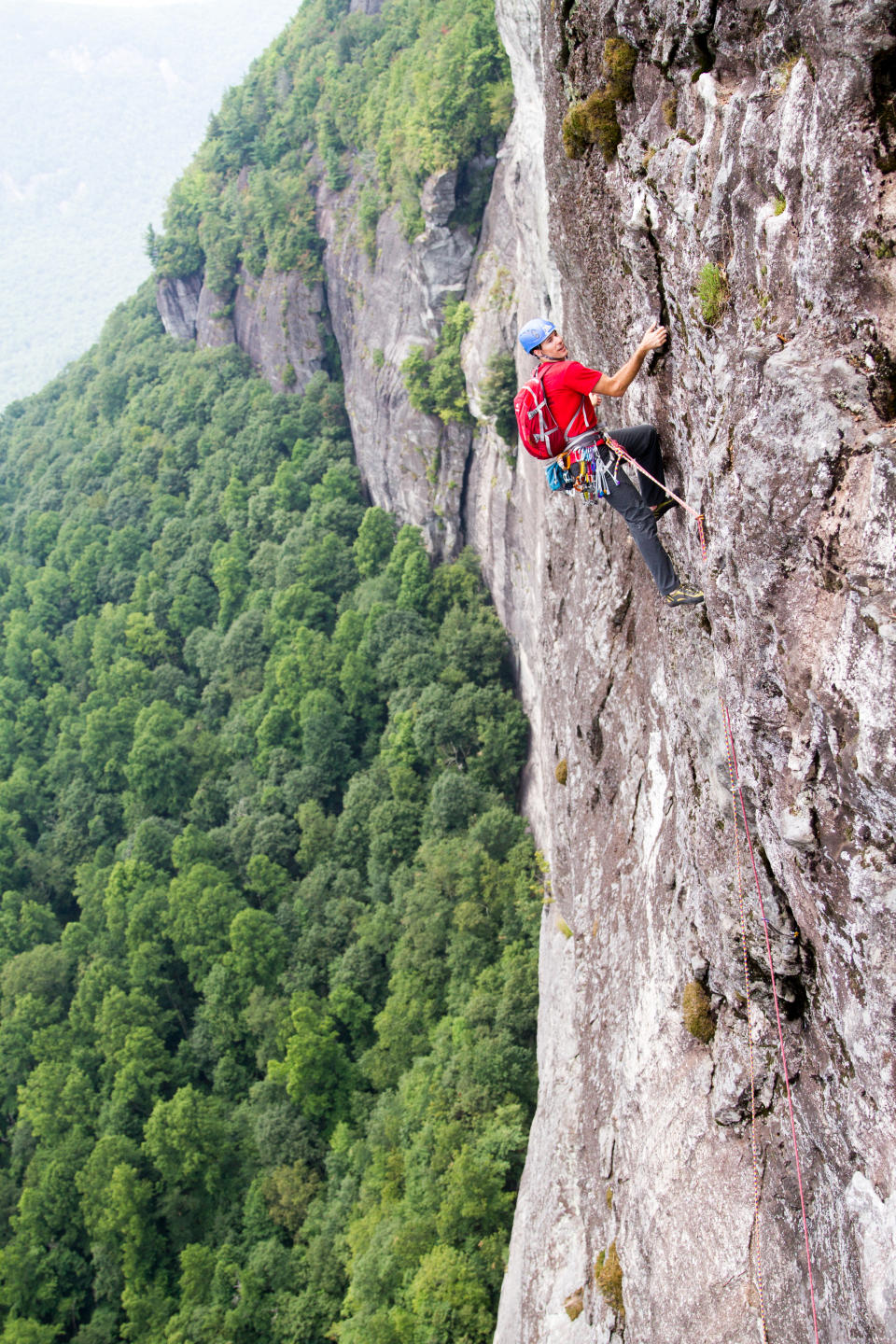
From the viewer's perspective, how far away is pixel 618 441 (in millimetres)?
7688

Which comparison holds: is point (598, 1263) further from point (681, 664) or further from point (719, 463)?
point (719, 463)

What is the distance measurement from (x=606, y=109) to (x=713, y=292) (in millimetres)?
3115

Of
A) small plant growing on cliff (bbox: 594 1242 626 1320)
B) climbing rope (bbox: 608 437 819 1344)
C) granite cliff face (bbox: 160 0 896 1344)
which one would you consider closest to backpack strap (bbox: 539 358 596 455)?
granite cliff face (bbox: 160 0 896 1344)

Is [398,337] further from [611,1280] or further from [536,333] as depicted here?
[611,1280]

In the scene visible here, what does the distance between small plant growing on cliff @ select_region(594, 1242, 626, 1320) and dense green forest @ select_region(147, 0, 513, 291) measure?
38721 millimetres

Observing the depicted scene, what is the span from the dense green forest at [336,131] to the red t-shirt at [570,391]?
112ft

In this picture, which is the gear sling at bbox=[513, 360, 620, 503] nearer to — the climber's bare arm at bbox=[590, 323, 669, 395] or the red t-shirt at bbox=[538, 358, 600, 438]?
the red t-shirt at bbox=[538, 358, 600, 438]

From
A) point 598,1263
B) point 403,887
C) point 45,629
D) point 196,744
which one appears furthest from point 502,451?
point 45,629

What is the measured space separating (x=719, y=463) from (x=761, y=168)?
184 cm

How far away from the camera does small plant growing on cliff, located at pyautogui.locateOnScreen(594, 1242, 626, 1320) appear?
366 inches

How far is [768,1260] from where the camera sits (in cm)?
642

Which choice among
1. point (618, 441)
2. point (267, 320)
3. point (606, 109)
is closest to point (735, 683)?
point (618, 441)

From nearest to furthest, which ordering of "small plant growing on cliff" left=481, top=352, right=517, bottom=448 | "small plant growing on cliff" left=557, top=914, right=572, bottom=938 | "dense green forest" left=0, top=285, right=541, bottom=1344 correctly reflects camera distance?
"small plant growing on cliff" left=557, top=914, right=572, bottom=938 < "dense green forest" left=0, top=285, right=541, bottom=1344 < "small plant growing on cliff" left=481, top=352, right=517, bottom=448

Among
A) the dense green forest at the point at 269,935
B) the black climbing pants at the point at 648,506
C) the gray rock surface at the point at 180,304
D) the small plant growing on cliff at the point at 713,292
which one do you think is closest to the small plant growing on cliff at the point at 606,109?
the small plant growing on cliff at the point at 713,292
